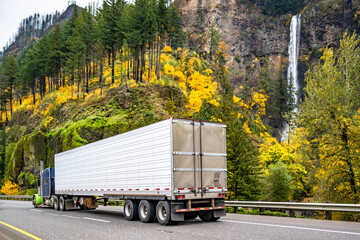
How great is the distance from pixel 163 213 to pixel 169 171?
180cm

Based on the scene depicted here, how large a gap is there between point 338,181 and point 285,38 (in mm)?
99469

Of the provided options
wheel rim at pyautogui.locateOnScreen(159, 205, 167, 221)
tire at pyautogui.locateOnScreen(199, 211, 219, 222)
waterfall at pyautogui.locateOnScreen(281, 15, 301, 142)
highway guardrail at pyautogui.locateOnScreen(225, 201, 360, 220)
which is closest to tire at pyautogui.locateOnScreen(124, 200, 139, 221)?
wheel rim at pyautogui.locateOnScreen(159, 205, 167, 221)

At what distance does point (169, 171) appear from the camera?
11.7 m

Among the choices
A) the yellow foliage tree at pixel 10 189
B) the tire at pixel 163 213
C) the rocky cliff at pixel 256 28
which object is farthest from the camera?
the rocky cliff at pixel 256 28

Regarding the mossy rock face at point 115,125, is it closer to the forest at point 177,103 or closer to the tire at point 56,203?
the forest at point 177,103

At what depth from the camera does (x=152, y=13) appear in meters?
52.8

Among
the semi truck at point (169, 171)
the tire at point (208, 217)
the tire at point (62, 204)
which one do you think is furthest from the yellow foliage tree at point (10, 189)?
the tire at point (208, 217)

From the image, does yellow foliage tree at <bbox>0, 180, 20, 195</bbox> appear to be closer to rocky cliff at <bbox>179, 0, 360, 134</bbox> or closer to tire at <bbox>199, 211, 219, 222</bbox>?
tire at <bbox>199, 211, 219, 222</bbox>

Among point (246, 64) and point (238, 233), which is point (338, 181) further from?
point (246, 64)

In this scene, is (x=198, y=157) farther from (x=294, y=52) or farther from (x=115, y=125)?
(x=294, y=52)

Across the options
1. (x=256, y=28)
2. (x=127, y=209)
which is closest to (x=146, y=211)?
(x=127, y=209)

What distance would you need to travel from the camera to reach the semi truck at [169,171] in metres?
11.8

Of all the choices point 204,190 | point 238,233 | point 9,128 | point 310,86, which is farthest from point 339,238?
point 9,128

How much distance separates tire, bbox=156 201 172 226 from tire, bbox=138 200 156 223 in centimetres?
49
